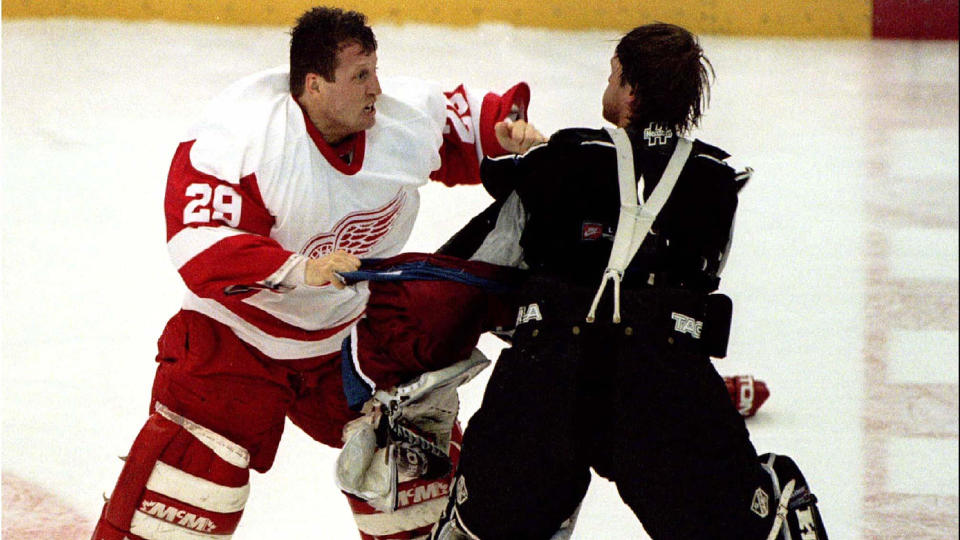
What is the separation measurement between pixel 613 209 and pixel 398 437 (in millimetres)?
538

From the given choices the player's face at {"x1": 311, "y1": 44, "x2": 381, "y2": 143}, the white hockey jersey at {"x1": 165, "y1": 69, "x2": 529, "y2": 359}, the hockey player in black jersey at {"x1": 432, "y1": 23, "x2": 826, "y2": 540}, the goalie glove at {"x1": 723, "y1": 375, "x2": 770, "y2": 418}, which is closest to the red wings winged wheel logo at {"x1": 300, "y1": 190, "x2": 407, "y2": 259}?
the white hockey jersey at {"x1": 165, "y1": 69, "x2": 529, "y2": 359}

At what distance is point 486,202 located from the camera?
15.7 ft

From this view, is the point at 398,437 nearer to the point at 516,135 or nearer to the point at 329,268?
the point at 329,268

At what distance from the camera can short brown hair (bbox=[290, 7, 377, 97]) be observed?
2488 millimetres

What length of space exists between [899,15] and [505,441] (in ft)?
17.6

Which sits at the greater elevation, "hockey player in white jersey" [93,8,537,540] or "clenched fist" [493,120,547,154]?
"clenched fist" [493,120,547,154]

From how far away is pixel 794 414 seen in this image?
11.6 ft

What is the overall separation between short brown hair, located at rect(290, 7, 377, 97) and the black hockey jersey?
42 cm

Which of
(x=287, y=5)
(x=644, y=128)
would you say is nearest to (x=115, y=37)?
(x=287, y=5)

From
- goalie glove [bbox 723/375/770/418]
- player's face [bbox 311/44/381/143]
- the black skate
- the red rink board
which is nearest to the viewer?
the black skate

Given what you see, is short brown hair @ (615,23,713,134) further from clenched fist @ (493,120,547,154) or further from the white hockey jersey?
the white hockey jersey

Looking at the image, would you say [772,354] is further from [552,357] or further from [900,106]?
[900,106]

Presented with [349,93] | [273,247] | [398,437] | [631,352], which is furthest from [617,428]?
[349,93]

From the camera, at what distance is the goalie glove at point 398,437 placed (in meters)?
2.36
